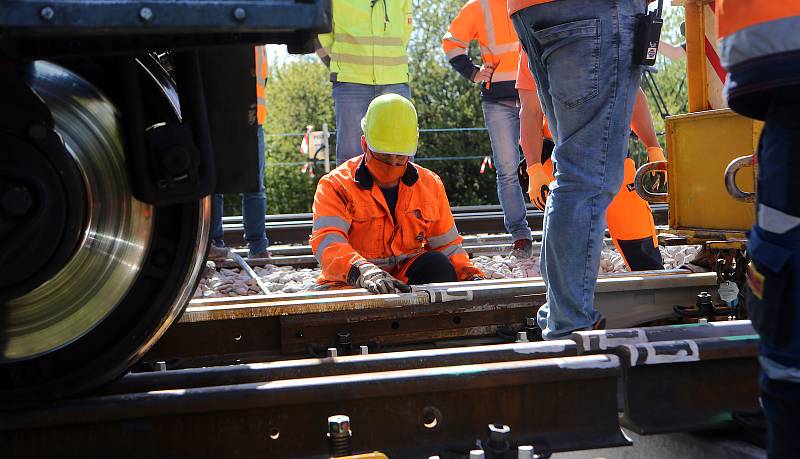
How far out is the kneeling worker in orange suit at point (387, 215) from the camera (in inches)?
189

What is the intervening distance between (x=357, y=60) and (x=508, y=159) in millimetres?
1501

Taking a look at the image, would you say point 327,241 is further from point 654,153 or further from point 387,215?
point 654,153

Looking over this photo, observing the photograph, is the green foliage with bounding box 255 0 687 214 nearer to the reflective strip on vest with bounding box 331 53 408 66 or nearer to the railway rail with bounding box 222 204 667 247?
the railway rail with bounding box 222 204 667 247

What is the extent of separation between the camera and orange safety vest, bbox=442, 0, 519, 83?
7.29 meters

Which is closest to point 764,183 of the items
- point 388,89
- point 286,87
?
point 388,89

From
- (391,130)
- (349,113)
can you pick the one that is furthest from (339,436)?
(349,113)

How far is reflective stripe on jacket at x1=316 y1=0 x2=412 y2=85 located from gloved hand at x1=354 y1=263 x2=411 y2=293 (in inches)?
121

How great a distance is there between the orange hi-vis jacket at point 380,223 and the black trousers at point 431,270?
0.05 meters

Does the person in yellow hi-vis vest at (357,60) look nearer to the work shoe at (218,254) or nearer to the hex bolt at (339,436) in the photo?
the work shoe at (218,254)

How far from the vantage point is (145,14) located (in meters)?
1.95

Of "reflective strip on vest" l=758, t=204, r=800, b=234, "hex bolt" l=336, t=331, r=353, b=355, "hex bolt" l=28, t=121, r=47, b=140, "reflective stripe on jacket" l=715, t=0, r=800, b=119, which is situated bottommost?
"hex bolt" l=336, t=331, r=353, b=355

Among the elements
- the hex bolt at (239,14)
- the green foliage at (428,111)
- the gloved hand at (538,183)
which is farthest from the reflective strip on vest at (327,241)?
the green foliage at (428,111)

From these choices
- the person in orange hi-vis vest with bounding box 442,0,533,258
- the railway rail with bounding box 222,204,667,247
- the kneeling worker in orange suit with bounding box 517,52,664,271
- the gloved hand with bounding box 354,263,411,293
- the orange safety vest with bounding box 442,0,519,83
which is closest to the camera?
the gloved hand with bounding box 354,263,411,293

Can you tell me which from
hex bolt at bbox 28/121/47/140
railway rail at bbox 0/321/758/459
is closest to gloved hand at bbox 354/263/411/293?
railway rail at bbox 0/321/758/459
